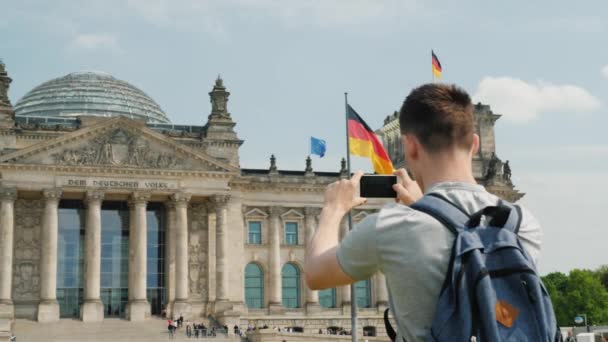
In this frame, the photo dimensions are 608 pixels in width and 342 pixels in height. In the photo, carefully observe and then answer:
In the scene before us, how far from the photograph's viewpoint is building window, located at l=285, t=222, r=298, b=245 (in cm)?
7700

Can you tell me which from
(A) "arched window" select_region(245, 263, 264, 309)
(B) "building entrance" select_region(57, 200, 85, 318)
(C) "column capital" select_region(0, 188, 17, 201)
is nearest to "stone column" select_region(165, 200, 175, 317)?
(B) "building entrance" select_region(57, 200, 85, 318)

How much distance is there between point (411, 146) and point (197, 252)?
224ft

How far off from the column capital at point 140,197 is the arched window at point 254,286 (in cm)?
1149

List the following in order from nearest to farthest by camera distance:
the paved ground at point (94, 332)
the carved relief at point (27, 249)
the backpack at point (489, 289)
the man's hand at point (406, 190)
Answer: the backpack at point (489, 289), the man's hand at point (406, 190), the paved ground at point (94, 332), the carved relief at point (27, 249)

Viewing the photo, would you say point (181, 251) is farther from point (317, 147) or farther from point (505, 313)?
point (505, 313)

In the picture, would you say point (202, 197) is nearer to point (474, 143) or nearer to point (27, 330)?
point (27, 330)

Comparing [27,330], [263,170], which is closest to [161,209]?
[263,170]

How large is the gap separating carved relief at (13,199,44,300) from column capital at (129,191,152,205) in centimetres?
665

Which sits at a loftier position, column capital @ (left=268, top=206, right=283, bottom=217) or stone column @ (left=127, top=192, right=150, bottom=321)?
column capital @ (left=268, top=206, right=283, bottom=217)

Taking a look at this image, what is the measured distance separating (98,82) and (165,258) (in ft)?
67.2

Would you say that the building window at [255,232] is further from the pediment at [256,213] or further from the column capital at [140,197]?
the column capital at [140,197]

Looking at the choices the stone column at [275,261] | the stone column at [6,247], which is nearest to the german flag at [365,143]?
the stone column at [6,247]

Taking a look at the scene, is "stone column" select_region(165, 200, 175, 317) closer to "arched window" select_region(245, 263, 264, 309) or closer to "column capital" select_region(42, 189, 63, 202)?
"arched window" select_region(245, 263, 264, 309)

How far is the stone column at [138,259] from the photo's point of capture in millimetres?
66812
